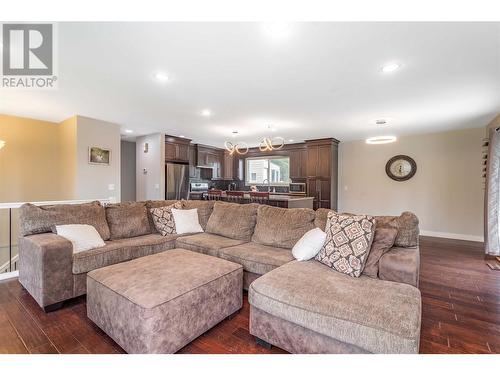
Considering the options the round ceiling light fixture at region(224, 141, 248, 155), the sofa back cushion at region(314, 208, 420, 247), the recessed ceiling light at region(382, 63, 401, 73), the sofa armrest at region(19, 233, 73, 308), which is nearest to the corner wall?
the round ceiling light fixture at region(224, 141, 248, 155)

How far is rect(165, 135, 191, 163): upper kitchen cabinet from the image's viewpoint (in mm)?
6156

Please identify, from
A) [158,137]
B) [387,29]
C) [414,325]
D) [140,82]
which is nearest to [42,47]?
[140,82]

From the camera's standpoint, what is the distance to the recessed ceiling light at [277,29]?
180cm

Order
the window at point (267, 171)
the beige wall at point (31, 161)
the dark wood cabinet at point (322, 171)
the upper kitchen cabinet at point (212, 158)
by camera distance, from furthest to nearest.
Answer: the window at point (267, 171) → the upper kitchen cabinet at point (212, 158) → the dark wood cabinet at point (322, 171) → the beige wall at point (31, 161)

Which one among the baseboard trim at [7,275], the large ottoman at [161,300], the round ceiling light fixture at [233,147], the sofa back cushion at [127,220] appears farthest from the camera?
the round ceiling light fixture at [233,147]

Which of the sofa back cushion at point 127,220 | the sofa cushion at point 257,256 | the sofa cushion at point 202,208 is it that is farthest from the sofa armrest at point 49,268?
the sofa cushion at point 202,208

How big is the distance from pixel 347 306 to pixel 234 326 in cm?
102

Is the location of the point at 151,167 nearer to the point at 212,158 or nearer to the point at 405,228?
the point at 212,158

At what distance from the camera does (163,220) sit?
3291mm

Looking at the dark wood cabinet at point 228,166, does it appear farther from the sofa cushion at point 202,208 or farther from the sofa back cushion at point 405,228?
the sofa back cushion at point 405,228

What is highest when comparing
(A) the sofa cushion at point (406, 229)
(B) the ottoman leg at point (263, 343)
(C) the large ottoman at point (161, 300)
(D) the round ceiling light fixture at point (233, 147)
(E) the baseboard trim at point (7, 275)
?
(D) the round ceiling light fixture at point (233, 147)

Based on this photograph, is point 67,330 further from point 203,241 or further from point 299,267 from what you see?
point 299,267

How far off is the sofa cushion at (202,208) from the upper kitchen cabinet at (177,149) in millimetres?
2926

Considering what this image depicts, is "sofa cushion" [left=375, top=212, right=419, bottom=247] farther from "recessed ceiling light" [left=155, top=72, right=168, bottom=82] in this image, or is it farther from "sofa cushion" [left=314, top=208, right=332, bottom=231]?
"recessed ceiling light" [left=155, top=72, right=168, bottom=82]
